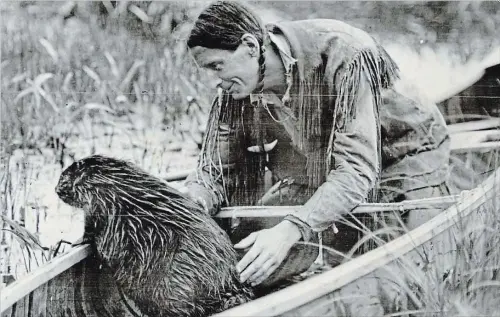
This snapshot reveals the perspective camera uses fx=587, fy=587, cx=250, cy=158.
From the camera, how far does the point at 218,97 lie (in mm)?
2105

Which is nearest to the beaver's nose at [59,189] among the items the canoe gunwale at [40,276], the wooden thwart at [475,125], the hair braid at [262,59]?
the canoe gunwale at [40,276]

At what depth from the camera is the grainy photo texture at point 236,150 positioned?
2.02 metres

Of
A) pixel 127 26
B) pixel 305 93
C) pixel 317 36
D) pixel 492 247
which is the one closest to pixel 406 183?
pixel 492 247

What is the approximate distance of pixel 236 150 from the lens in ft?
6.91

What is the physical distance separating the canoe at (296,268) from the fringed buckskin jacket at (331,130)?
7cm

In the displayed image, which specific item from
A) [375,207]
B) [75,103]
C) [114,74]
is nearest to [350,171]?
[375,207]

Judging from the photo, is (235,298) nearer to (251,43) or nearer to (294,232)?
(294,232)

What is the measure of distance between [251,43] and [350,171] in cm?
56

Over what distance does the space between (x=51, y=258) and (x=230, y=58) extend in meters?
0.95

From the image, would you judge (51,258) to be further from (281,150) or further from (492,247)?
(492,247)

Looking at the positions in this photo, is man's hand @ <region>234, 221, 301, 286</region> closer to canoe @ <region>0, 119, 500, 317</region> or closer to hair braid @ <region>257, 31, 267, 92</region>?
canoe @ <region>0, 119, 500, 317</region>

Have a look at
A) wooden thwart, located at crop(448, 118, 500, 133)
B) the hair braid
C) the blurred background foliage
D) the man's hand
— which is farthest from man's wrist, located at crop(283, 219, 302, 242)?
wooden thwart, located at crop(448, 118, 500, 133)

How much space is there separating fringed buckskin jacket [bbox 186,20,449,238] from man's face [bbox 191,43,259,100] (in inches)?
1.6

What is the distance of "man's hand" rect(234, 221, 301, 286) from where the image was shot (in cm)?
202
